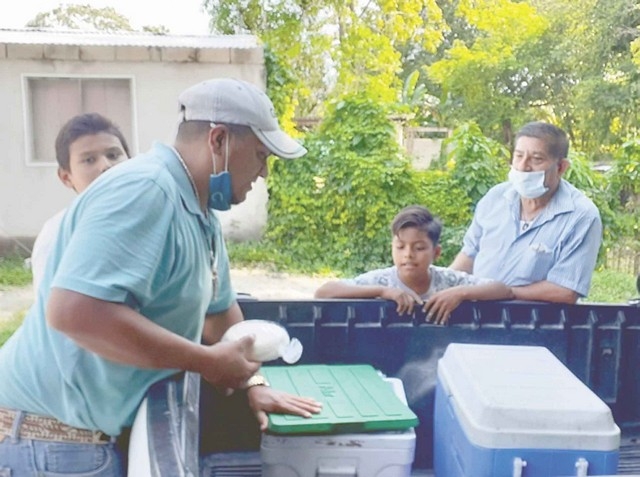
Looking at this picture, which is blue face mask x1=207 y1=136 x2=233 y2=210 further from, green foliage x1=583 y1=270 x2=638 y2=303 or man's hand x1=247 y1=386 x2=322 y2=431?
green foliage x1=583 y1=270 x2=638 y2=303

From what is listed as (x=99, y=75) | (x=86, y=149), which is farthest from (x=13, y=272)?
(x=86, y=149)

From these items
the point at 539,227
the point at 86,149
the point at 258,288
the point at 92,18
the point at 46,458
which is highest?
the point at 92,18

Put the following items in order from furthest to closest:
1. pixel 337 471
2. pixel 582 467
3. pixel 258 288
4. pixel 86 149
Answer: pixel 258 288
pixel 86 149
pixel 337 471
pixel 582 467

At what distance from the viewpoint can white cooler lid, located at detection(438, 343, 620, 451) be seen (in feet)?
5.82

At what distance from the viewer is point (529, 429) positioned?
1.78 m

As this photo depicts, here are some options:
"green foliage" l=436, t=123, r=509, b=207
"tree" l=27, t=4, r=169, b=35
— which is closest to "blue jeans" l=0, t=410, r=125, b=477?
"green foliage" l=436, t=123, r=509, b=207

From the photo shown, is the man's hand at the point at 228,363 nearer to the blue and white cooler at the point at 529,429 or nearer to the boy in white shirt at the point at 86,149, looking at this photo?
the blue and white cooler at the point at 529,429

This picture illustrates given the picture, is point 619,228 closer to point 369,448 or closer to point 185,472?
point 369,448

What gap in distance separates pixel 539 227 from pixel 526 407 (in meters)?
1.42

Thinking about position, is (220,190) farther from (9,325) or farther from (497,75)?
(497,75)

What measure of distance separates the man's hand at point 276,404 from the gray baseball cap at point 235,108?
0.71 meters

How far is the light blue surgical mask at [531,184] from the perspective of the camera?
310 centimetres

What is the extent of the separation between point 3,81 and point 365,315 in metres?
8.85

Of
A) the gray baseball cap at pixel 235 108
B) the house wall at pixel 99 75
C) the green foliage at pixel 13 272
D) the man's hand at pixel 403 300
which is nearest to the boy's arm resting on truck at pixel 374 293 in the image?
the man's hand at pixel 403 300
